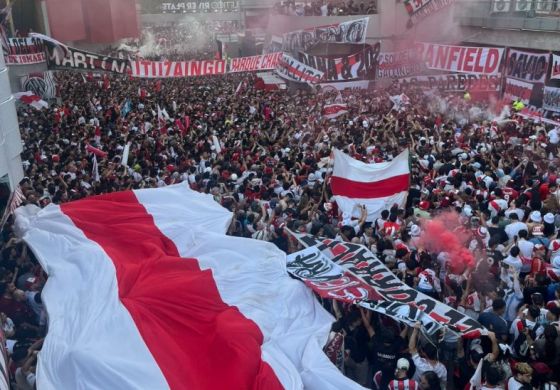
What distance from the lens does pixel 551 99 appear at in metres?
13.6

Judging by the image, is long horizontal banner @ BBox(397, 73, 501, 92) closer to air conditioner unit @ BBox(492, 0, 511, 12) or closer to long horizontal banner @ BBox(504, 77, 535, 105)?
long horizontal banner @ BBox(504, 77, 535, 105)

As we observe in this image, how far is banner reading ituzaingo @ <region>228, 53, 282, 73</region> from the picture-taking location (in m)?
17.3

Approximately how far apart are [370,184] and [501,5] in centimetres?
1392

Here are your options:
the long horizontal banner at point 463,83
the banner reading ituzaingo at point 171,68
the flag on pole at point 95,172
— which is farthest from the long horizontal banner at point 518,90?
the flag on pole at point 95,172

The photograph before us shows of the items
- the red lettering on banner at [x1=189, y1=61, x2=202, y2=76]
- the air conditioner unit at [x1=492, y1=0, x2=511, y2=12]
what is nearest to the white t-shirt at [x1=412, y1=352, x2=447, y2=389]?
the red lettering on banner at [x1=189, y1=61, x2=202, y2=76]

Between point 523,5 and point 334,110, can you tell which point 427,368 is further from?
point 523,5

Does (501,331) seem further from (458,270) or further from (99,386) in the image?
(99,386)

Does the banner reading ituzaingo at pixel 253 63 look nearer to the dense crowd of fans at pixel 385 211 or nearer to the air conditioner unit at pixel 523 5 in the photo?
the dense crowd of fans at pixel 385 211

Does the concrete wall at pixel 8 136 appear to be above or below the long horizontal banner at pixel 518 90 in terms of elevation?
above

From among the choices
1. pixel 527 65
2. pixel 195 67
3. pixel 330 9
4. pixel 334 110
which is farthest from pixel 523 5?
pixel 195 67

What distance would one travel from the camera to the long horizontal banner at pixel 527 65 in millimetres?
14742

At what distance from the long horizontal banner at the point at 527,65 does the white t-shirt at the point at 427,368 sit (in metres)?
12.4

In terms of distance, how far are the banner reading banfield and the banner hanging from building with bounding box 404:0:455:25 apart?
3879 mm

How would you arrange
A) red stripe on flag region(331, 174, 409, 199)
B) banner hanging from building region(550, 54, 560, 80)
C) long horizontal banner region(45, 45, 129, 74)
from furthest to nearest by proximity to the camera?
long horizontal banner region(45, 45, 129, 74) → banner hanging from building region(550, 54, 560, 80) → red stripe on flag region(331, 174, 409, 199)
